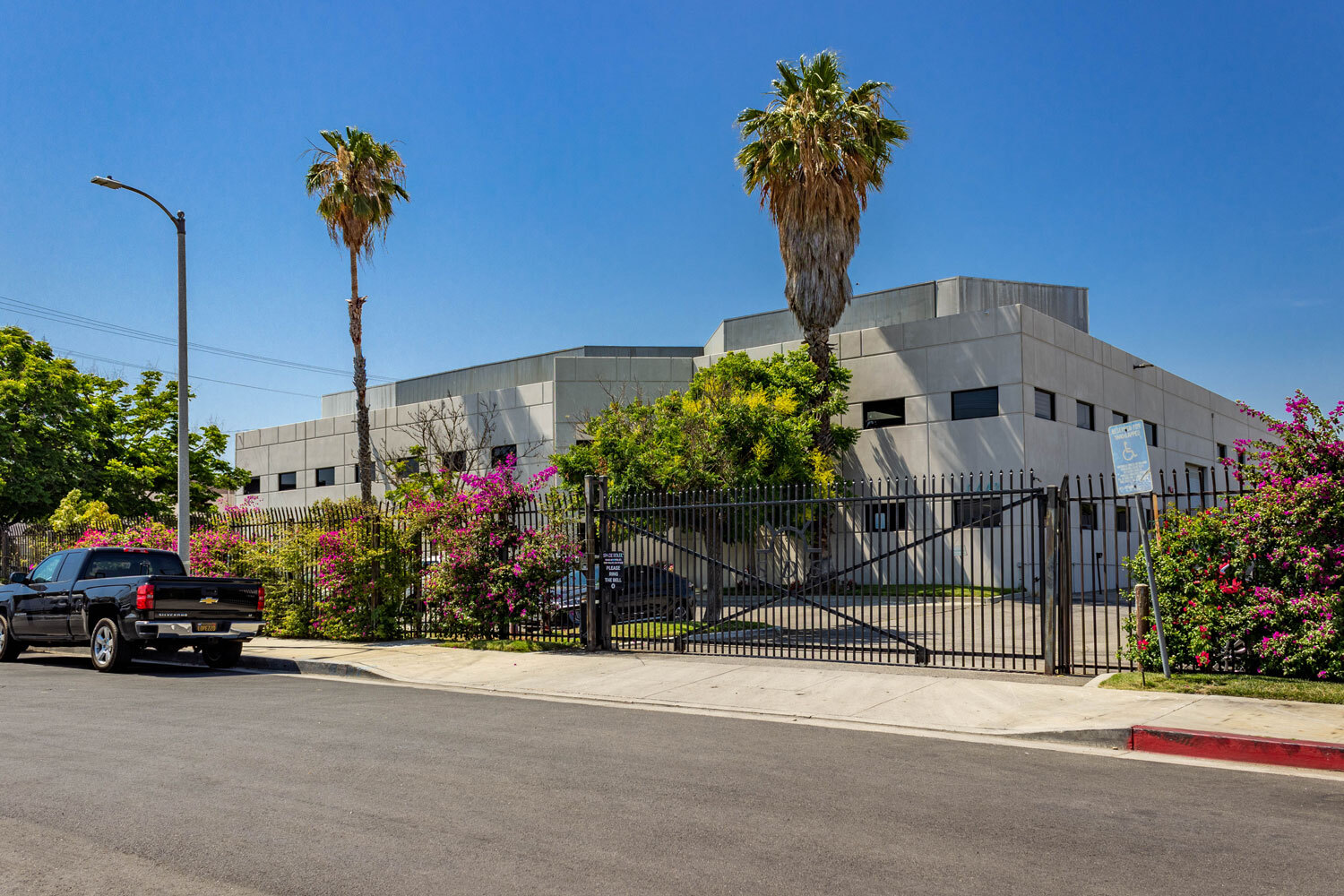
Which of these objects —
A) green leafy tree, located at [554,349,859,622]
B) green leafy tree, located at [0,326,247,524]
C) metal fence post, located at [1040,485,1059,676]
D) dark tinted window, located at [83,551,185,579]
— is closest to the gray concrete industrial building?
green leafy tree, located at [554,349,859,622]

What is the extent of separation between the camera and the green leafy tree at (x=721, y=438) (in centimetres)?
2109

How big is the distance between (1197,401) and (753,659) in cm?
3441

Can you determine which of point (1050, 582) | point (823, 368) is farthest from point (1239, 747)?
point (823, 368)

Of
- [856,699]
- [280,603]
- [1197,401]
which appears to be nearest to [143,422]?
[280,603]

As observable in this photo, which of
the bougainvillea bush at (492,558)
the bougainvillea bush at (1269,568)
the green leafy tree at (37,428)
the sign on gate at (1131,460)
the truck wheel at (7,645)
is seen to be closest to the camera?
the bougainvillea bush at (1269,568)

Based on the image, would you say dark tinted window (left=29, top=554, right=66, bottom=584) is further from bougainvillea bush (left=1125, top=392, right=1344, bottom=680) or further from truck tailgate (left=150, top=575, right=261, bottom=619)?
bougainvillea bush (left=1125, top=392, right=1344, bottom=680)

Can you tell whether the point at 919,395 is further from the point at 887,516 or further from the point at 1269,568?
the point at 1269,568

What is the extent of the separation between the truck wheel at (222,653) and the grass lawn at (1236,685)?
40.6 feet

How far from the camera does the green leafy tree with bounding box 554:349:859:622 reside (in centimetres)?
2109

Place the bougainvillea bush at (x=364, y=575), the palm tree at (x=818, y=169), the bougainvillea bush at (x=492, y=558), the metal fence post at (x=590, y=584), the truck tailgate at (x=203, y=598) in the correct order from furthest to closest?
the palm tree at (x=818, y=169) < the bougainvillea bush at (x=364, y=575) < the bougainvillea bush at (x=492, y=558) < the metal fence post at (x=590, y=584) < the truck tailgate at (x=203, y=598)

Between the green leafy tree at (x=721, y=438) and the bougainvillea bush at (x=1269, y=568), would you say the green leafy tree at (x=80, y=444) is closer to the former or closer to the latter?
the green leafy tree at (x=721, y=438)

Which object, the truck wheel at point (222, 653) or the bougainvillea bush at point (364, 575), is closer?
the truck wheel at point (222, 653)

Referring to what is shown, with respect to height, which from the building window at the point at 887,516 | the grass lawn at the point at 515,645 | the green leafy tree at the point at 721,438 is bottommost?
the grass lawn at the point at 515,645

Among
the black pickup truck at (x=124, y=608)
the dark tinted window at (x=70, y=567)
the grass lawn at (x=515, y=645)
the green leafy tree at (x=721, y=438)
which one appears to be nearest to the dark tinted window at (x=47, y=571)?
the black pickup truck at (x=124, y=608)
